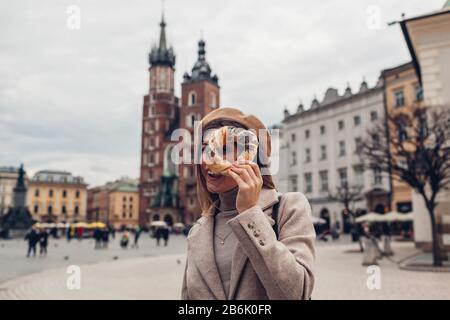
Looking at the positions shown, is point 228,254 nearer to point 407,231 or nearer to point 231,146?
point 231,146

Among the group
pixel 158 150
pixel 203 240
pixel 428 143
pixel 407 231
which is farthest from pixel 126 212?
pixel 203 240

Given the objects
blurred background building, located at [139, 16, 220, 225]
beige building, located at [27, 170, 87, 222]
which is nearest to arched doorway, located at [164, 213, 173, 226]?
blurred background building, located at [139, 16, 220, 225]

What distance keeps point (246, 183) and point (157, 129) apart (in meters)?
81.0

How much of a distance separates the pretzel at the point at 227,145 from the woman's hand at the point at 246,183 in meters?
0.08

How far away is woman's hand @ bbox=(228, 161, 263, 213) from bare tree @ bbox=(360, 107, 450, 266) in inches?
586

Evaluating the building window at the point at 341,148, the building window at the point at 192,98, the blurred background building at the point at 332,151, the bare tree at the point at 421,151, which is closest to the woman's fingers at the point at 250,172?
the bare tree at the point at 421,151

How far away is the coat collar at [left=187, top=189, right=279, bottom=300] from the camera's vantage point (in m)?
1.64

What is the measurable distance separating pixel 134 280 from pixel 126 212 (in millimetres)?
97034

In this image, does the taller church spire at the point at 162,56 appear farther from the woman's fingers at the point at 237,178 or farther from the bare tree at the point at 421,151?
the woman's fingers at the point at 237,178

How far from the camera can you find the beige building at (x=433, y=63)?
719 inches

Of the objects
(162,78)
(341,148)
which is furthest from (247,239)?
(162,78)

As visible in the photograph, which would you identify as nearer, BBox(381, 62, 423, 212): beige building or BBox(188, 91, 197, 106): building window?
BBox(381, 62, 423, 212): beige building

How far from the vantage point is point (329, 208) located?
1801 inches

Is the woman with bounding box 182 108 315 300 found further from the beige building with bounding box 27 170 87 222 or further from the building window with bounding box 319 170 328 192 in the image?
the beige building with bounding box 27 170 87 222
